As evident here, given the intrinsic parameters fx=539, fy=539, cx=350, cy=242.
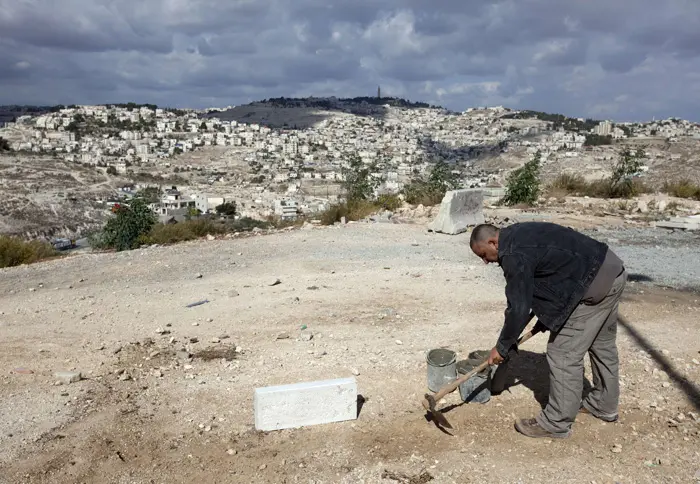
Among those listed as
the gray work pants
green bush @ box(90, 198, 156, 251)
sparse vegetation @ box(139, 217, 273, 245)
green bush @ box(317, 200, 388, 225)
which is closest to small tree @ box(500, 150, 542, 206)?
green bush @ box(317, 200, 388, 225)

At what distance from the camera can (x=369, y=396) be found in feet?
13.2

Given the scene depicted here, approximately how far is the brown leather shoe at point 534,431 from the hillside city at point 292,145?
34367mm

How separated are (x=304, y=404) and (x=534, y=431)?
148cm

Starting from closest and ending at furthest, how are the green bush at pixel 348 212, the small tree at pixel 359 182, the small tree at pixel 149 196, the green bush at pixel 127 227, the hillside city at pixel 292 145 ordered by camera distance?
the green bush at pixel 127 227
the green bush at pixel 348 212
the small tree at pixel 149 196
the small tree at pixel 359 182
the hillside city at pixel 292 145

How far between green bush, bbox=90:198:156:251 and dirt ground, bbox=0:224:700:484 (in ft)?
13.1

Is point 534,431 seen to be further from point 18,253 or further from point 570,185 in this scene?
point 570,185

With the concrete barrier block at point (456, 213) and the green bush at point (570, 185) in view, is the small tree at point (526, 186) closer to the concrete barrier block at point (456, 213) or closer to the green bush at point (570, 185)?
the green bush at point (570, 185)

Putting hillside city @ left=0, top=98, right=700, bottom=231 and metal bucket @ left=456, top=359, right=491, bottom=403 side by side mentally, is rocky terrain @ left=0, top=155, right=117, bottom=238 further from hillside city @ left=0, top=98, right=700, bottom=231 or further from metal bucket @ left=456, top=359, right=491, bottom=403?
metal bucket @ left=456, top=359, right=491, bottom=403

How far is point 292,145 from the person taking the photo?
9650 cm

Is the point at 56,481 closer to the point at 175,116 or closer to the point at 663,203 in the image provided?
the point at 663,203

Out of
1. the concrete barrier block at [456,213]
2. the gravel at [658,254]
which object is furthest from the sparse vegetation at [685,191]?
the concrete barrier block at [456,213]

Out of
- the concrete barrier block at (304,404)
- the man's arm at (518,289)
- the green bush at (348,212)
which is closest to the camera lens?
the man's arm at (518,289)

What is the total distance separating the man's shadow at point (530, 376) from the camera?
4.04 metres

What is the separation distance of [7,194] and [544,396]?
44.4 metres
